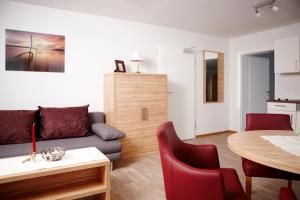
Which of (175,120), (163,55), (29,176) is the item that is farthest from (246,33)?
(29,176)

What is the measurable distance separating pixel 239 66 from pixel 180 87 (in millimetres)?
1762

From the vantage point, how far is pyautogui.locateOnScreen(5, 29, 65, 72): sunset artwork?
304cm

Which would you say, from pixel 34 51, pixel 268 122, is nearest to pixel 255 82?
pixel 268 122

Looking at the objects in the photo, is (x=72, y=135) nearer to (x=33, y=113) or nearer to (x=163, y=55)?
(x=33, y=113)

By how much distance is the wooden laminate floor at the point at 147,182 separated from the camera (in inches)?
89.8

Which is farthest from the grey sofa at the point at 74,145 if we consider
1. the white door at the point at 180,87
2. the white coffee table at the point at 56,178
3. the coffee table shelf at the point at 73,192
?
the white door at the point at 180,87

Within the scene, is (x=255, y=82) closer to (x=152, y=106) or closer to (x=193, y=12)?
(x=193, y=12)

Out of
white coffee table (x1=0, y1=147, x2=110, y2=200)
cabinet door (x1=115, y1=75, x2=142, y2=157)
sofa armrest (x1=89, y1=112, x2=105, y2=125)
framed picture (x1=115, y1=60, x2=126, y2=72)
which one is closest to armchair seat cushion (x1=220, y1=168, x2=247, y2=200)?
white coffee table (x1=0, y1=147, x2=110, y2=200)

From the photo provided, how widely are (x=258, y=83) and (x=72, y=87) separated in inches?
182

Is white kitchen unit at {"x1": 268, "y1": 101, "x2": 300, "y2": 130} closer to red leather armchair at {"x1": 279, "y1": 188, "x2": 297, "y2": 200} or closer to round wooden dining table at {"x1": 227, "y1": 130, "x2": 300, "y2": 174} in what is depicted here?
A: round wooden dining table at {"x1": 227, "y1": 130, "x2": 300, "y2": 174}

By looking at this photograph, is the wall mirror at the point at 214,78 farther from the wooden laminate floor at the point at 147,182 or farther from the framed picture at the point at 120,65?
the framed picture at the point at 120,65

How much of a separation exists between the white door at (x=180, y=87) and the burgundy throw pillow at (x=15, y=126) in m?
2.63

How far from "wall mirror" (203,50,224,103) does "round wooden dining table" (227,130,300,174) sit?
3.55 m

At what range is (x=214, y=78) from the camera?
5.45 m
